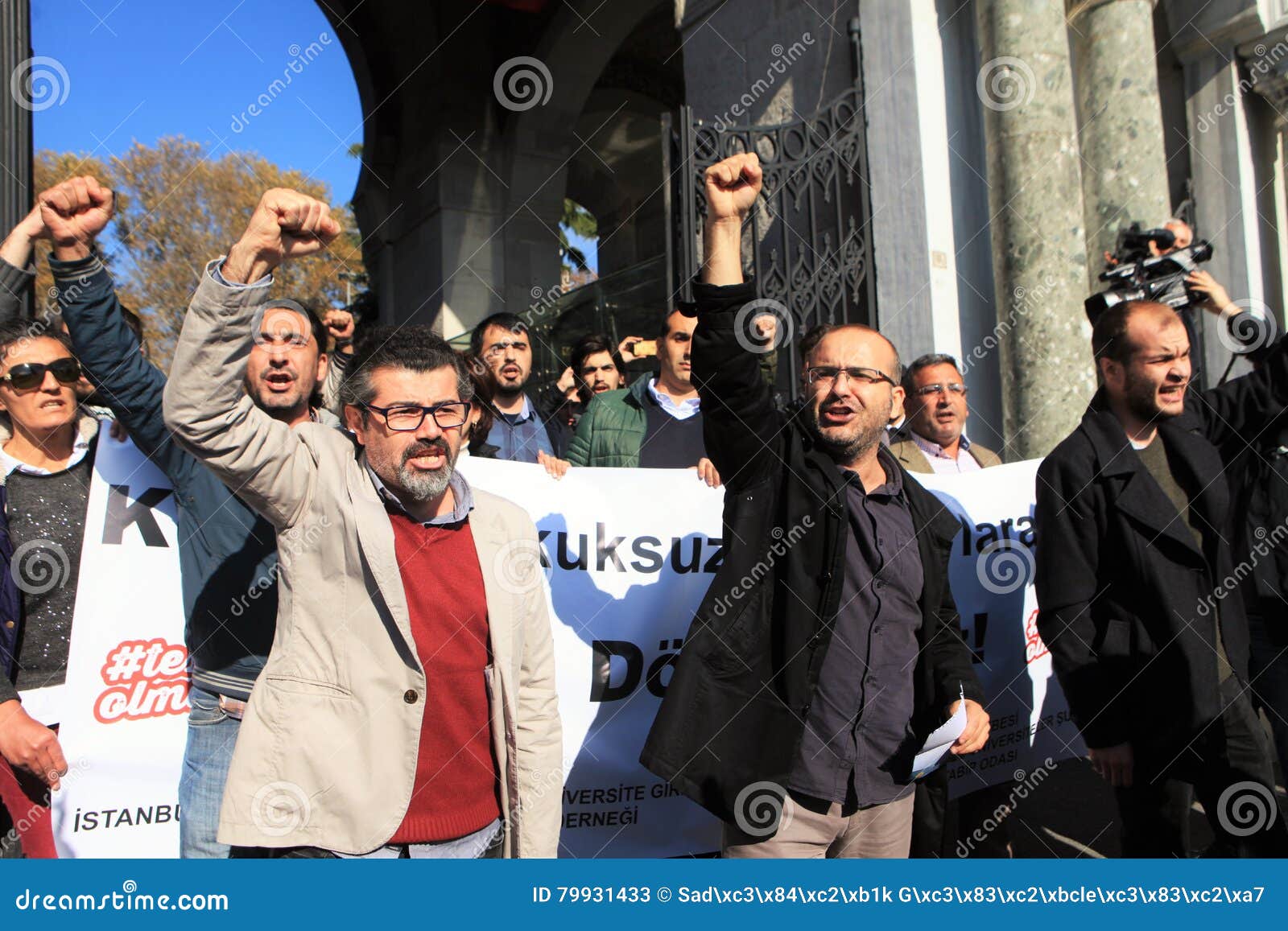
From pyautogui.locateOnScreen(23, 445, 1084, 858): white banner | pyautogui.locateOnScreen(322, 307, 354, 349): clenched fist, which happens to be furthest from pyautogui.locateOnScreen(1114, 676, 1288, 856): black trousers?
pyautogui.locateOnScreen(322, 307, 354, 349): clenched fist

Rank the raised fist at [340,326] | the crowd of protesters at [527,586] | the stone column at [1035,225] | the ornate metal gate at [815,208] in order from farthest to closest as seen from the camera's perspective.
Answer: the ornate metal gate at [815,208], the stone column at [1035,225], the raised fist at [340,326], the crowd of protesters at [527,586]

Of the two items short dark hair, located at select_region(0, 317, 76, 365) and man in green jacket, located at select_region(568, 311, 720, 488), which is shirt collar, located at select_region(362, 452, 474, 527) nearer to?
short dark hair, located at select_region(0, 317, 76, 365)

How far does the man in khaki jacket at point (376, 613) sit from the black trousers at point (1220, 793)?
183 cm

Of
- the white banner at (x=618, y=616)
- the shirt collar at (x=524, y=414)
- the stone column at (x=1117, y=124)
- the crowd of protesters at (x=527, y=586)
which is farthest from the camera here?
the stone column at (x=1117, y=124)

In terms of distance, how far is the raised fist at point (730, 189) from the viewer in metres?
2.58

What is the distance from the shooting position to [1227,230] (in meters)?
9.02

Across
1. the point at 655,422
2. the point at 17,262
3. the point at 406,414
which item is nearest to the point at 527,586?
the point at 406,414

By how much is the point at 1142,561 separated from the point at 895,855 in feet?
3.80

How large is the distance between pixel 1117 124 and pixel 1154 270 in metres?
3.46

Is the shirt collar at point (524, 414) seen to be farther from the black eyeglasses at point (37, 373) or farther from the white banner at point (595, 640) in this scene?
the black eyeglasses at point (37, 373)

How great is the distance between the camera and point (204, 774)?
2789 millimetres

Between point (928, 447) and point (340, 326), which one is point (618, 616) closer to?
point (928, 447)

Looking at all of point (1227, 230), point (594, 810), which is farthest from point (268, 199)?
point (1227, 230)

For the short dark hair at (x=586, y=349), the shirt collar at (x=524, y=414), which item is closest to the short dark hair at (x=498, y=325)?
the shirt collar at (x=524, y=414)
